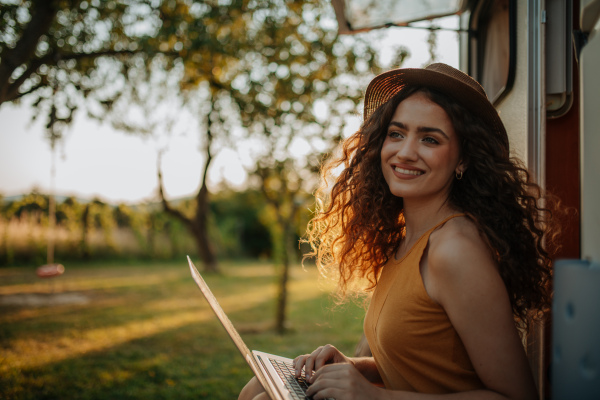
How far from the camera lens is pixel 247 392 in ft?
6.00

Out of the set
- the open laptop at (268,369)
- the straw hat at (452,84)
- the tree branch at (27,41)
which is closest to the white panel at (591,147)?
the straw hat at (452,84)

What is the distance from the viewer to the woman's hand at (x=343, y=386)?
4.40 ft

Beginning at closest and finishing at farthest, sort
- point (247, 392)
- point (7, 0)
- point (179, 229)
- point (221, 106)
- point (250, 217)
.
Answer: point (247, 392) < point (7, 0) < point (221, 106) < point (179, 229) < point (250, 217)

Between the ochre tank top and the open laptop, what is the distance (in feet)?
1.14

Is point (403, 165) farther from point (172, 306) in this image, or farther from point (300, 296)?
point (300, 296)

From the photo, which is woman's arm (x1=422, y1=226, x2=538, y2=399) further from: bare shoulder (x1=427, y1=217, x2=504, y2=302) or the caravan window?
the caravan window

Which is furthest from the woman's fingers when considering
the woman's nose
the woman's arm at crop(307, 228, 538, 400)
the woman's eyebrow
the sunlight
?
the sunlight

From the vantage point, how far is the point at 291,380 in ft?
5.30

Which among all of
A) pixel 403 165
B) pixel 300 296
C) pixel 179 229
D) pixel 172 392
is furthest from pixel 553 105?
pixel 179 229

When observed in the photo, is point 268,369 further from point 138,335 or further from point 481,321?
point 138,335

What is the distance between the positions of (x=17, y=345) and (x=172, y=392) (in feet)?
8.41

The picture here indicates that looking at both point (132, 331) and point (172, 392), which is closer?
point (172, 392)

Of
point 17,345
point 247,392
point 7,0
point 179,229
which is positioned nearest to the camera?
point 247,392

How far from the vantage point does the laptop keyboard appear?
1469mm
